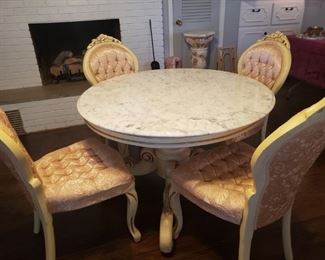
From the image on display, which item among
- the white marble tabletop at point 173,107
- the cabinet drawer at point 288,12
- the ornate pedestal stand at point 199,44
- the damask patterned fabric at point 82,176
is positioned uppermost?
the cabinet drawer at point 288,12

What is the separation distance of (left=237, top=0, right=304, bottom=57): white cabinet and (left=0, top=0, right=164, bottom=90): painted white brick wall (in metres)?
1.10

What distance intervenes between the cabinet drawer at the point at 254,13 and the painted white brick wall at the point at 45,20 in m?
1.07

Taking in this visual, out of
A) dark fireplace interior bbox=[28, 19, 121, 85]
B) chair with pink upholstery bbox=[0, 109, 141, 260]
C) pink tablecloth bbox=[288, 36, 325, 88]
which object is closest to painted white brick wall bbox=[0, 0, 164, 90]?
dark fireplace interior bbox=[28, 19, 121, 85]

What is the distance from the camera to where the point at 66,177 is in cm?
127

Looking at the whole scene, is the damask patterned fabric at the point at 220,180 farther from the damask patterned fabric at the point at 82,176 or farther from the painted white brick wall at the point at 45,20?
the painted white brick wall at the point at 45,20

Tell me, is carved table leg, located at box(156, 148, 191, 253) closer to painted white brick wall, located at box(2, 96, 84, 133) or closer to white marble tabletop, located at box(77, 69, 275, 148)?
white marble tabletop, located at box(77, 69, 275, 148)

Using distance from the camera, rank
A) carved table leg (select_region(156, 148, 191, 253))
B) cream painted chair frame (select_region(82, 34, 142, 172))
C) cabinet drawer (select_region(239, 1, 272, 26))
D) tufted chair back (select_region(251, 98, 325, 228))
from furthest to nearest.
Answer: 1. cabinet drawer (select_region(239, 1, 272, 26))
2. cream painted chair frame (select_region(82, 34, 142, 172))
3. carved table leg (select_region(156, 148, 191, 253))
4. tufted chair back (select_region(251, 98, 325, 228))

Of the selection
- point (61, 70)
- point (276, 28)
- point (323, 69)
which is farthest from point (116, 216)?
point (276, 28)

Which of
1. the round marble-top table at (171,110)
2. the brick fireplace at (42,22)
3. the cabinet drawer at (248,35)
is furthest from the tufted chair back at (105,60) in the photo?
the cabinet drawer at (248,35)

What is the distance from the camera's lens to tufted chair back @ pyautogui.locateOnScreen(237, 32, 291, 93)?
67.2 inches

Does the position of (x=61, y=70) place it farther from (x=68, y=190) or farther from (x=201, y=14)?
(x=68, y=190)

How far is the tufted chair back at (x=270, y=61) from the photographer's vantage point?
171cm

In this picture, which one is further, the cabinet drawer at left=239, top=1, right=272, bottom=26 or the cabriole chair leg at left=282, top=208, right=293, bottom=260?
the cabinet drawer at left=239, top=1, right=272, bottom=26

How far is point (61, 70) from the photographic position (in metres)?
3.16
